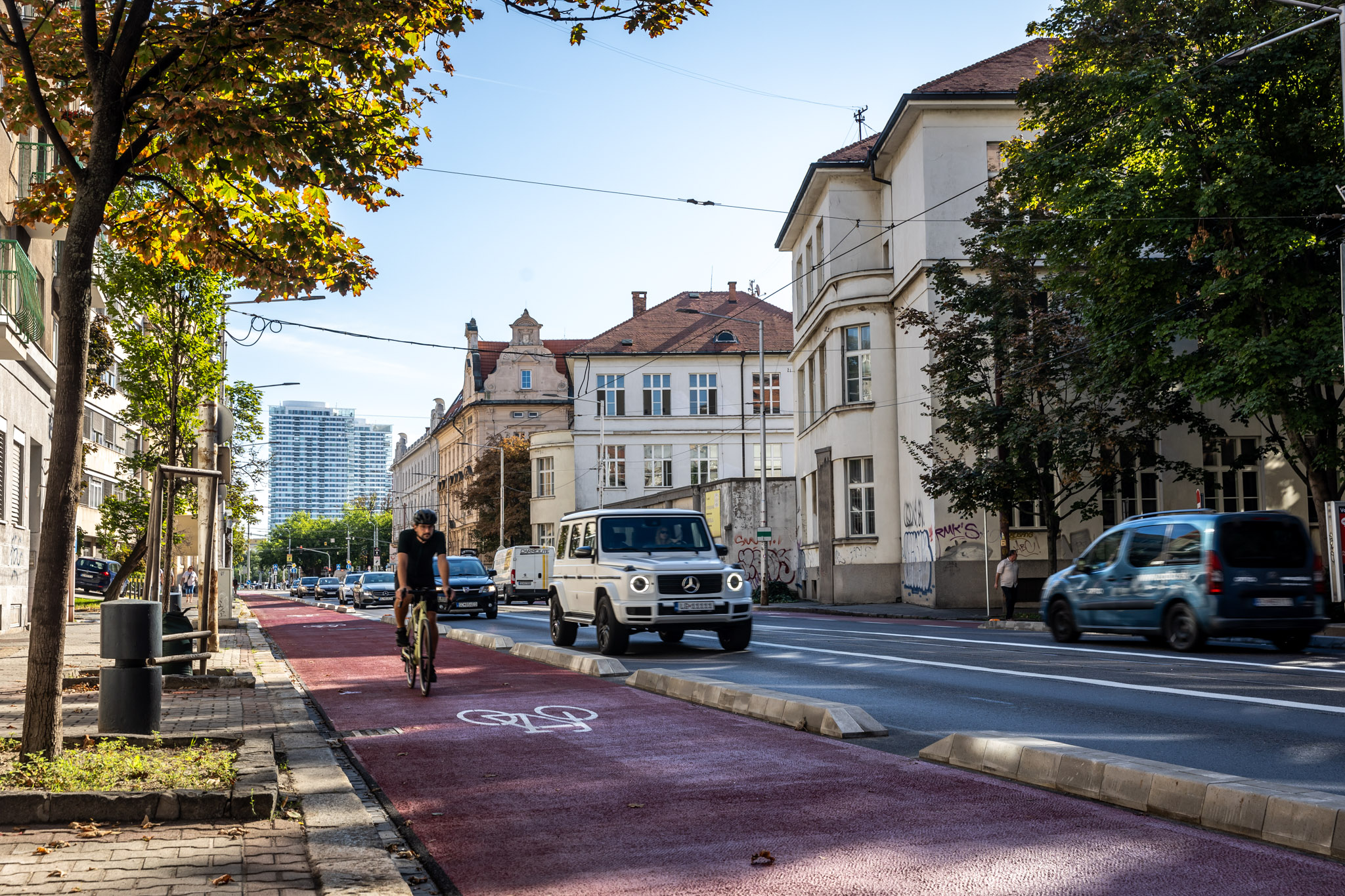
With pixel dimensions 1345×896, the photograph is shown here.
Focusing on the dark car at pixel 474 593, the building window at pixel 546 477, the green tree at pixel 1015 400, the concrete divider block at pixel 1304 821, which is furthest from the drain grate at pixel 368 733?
the building window at pixel 546 477

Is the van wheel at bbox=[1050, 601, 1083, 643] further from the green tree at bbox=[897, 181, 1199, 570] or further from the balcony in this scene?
the balcony

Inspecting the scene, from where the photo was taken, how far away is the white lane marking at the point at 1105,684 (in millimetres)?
10430

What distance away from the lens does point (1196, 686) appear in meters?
12.0

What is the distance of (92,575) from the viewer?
4828cm

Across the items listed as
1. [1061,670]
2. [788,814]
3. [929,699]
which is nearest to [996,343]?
[1061,670]

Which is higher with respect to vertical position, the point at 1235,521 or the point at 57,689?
the point at 1235,521

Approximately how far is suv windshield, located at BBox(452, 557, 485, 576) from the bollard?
86.7ft

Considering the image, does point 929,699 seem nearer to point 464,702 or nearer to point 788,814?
point 464,702

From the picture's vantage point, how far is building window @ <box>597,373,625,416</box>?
73625 millimetres

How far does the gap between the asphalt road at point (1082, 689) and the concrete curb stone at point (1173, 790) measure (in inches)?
39.7

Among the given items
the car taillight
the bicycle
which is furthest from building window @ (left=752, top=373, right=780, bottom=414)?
the bicycle

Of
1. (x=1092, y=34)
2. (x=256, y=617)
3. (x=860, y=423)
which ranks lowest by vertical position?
(x=256, y=617)

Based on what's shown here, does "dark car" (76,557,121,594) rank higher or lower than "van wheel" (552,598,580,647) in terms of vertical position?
higher

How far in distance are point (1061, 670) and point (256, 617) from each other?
30708 millimetres
